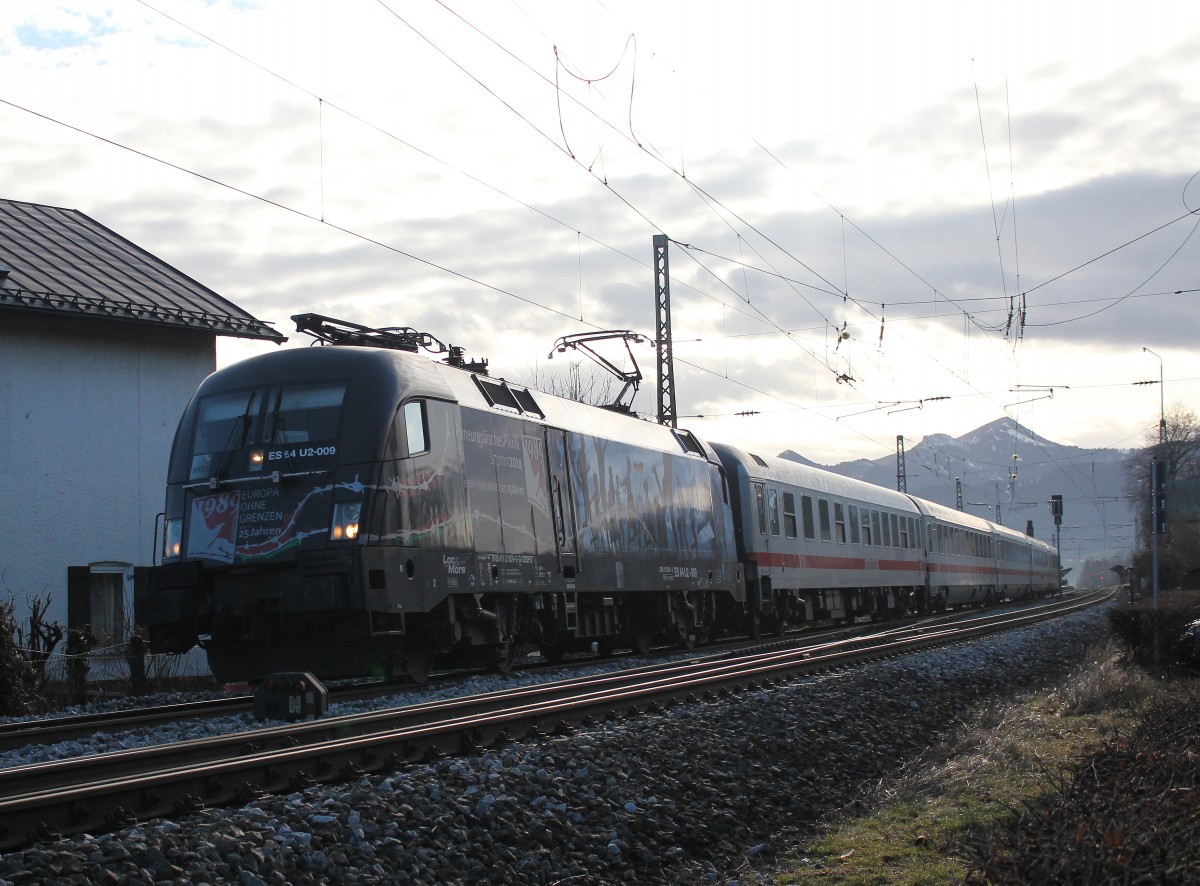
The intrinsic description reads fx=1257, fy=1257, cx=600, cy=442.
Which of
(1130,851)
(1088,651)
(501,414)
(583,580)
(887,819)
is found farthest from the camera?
(1088,651)

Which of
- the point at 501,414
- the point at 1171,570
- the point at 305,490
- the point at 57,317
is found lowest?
the point at 1171,570

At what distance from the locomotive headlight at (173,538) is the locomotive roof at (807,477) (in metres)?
12.3

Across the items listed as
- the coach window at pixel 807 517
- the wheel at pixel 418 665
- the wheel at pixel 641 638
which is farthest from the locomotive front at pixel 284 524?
the coach window at pixel 807 517

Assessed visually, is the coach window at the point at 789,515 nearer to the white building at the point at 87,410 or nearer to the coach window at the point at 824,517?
the coach window at the point at 824,517

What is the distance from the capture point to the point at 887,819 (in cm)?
793

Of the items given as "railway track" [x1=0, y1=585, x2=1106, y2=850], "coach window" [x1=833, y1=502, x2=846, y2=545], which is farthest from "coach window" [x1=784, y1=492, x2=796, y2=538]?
"railway track" [x1=0, y1=585, x2=1106, y2=850]

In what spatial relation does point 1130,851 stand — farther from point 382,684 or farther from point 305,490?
point 382,684

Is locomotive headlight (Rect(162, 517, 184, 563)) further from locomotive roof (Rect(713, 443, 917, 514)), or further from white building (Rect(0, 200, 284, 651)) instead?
locomotive roof (Rect(713, 443, 917, 514))

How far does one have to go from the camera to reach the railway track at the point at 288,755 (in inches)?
232

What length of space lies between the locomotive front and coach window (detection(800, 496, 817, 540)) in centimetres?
1426

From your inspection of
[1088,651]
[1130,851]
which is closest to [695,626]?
[1088,651]

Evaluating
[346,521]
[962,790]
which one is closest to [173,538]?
[346,521]

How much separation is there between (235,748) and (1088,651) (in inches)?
575

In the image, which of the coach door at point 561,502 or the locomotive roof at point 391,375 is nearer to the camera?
the locomotive roof at point 391,375
